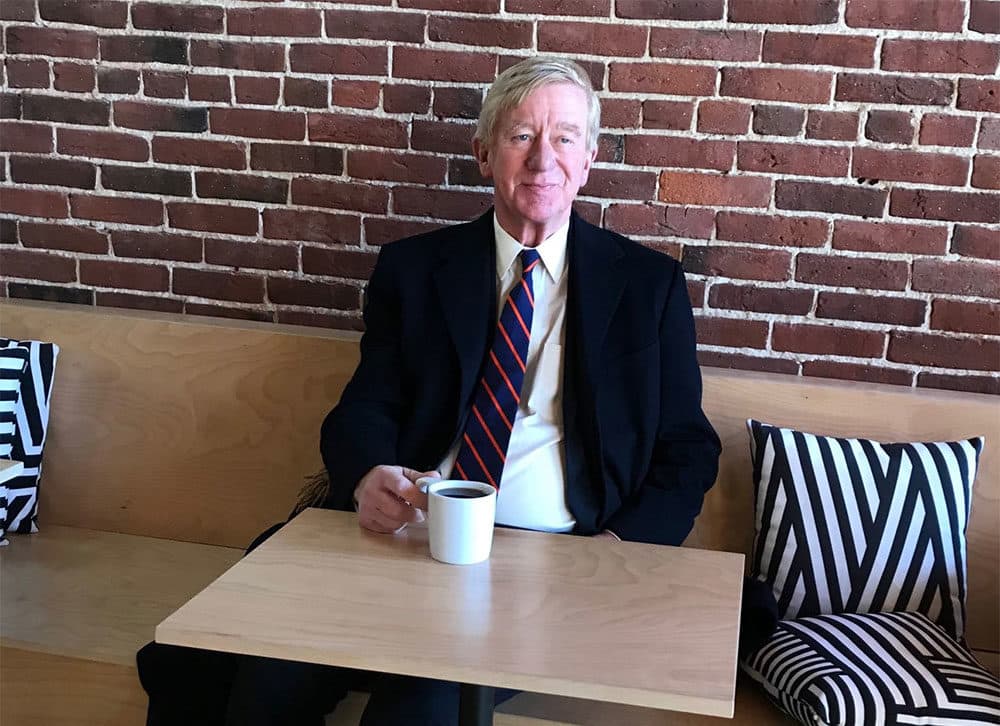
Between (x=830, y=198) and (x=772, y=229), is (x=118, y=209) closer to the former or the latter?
(x=772, y=229)

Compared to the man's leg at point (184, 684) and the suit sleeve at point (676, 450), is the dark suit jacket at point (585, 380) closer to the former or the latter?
the suit sleeve at point (676, 450)

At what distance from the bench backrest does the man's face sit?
21.2 inches

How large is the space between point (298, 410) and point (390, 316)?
1.40ft

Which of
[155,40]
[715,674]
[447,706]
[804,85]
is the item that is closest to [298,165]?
[155,40]

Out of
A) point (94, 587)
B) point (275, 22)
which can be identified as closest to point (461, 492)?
point (94, 587)

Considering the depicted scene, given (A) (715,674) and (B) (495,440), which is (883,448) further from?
(A) (715,674)

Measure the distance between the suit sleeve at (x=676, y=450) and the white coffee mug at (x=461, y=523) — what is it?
1.57 ft

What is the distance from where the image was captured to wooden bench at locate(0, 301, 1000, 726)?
1.93 m

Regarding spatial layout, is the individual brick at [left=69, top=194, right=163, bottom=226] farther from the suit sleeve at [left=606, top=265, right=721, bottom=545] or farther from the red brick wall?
the suit sleeve at [left=606, top=265, right=721, bottom=545]

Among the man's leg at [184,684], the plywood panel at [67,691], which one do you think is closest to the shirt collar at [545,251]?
the man's leg at [184,684]

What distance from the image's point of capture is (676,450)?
187cm

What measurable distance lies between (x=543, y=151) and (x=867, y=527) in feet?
2.99

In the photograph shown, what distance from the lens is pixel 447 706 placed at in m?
1.51

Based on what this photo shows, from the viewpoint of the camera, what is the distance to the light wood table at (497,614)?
1.10m
